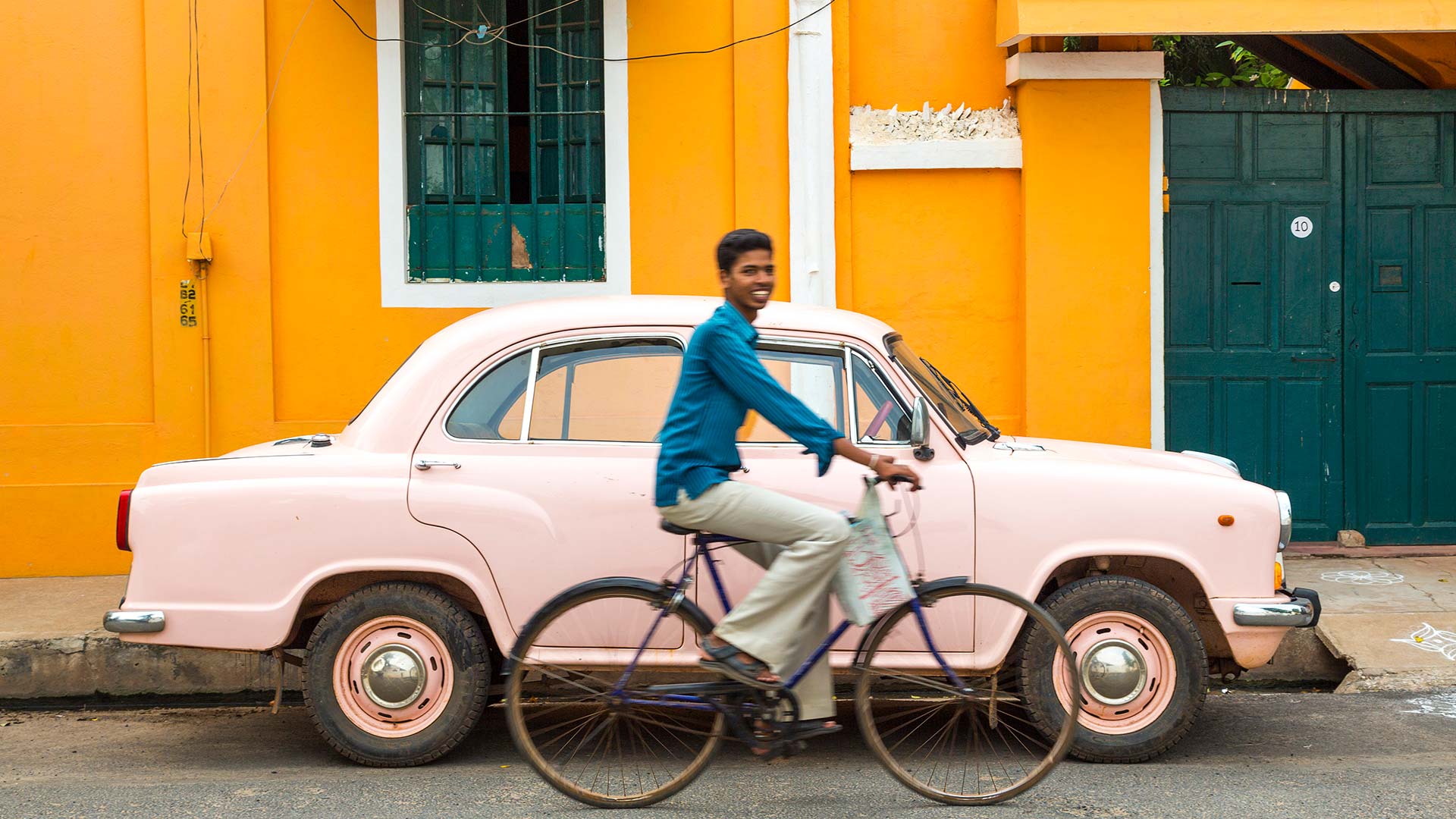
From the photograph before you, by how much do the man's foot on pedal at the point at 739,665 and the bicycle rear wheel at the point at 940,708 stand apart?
32 cm

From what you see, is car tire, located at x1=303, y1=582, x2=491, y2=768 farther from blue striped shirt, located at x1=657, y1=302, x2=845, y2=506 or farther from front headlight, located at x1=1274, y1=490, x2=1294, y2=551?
front headlight, located at x1=1274, y1=490, x2=1294, y2=551

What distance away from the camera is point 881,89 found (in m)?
8.42

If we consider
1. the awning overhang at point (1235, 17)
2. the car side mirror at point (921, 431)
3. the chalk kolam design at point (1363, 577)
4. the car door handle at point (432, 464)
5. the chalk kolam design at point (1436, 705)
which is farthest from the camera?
the chalk kolam design at point (1363, 577)

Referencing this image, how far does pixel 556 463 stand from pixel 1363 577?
5.22 meters

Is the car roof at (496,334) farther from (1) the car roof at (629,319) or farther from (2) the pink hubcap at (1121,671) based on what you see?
(2) the pink hubcap at (1121,671)

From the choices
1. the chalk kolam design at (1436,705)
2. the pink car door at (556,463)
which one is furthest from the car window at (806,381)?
the chalk kolam design at (1436,705)

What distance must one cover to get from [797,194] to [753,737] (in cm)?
464

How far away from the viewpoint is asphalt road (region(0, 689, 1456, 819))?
4.37 metres

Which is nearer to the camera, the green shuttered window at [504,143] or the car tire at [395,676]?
the car tire at [395,676]

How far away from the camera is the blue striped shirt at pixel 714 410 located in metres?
4.02

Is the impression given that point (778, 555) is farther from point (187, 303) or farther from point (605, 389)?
point (187, 303)

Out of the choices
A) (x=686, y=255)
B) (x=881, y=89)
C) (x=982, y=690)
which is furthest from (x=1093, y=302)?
(x=982, y=690)

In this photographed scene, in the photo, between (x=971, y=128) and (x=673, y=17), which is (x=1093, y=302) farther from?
(x=673, y=17)

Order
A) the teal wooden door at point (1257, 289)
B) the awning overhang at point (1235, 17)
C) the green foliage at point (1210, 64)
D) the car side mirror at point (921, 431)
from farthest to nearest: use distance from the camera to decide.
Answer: the green foliage at point (1210, 64) → the teal wooden door at point (1257, 289) → the awning overhang at point (1235, 17) → the car side mirror at point (921, 431)
